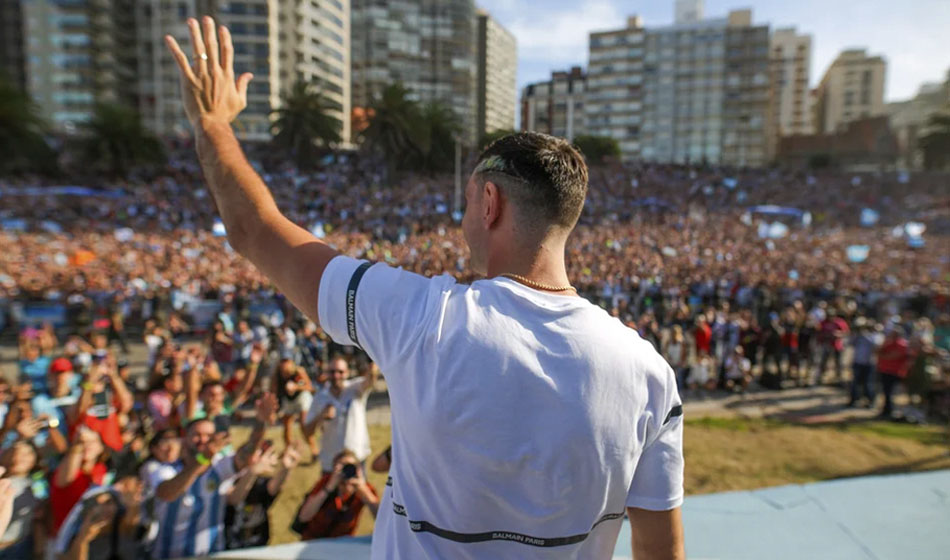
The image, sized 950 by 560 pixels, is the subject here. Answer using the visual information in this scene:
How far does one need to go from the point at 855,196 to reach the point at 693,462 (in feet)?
63.2

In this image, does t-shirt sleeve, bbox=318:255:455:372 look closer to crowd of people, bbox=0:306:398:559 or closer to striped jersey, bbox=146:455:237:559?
crowd of people, bbox=0:306:398:559

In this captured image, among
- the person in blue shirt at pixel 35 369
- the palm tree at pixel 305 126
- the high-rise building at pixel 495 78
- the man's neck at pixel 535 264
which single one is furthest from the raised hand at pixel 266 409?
the palm tree at pixel 305 126

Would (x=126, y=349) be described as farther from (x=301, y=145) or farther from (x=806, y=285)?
(x=806, y=285)

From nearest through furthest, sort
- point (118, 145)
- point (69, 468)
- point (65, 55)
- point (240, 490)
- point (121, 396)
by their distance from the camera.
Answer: point (69, 468)
point (240, 490)
point (121, 396)
point (118, 145)
point (65, 55)

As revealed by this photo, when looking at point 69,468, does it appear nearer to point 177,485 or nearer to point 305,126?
point 177,485

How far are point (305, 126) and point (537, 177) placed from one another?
56.9 feet

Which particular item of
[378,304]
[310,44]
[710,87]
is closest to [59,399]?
[378,304]

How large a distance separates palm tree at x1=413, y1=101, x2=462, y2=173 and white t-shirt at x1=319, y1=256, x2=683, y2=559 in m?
4.86

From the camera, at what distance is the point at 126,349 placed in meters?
10.6

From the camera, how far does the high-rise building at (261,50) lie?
49094mm

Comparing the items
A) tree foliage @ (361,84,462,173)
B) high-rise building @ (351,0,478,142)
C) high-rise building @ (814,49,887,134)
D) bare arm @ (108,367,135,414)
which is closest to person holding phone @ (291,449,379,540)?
bare arm @ (108,367,135,414)

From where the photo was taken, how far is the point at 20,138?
24.3 m

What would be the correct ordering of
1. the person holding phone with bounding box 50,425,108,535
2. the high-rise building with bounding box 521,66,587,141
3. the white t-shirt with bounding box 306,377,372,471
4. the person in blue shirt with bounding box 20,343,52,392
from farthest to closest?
the person in blue shirt with bounding box 20,343,52,392 → the white t-shirt with bounding box 306,377,372,471 → the high-rise building with bounding box 521,66,587,141 → the person holding phone with bounding box 50,425,108,535

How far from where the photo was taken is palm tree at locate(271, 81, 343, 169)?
15.9 meters
